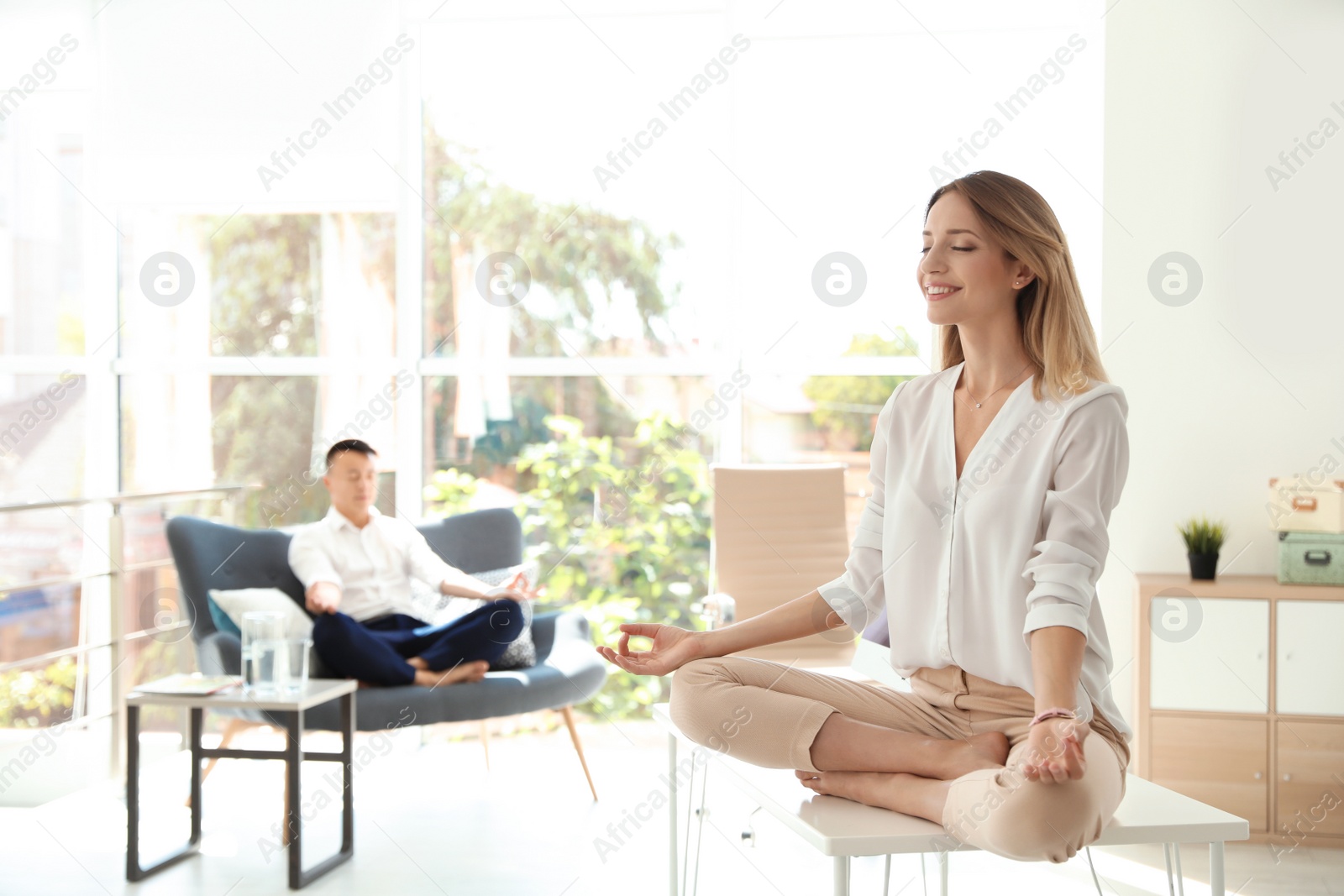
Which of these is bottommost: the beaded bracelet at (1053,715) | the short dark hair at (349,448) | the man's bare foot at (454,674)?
the man's bare foot at (454,674)

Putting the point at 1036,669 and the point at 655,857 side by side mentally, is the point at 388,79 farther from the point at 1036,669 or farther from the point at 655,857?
the point at 1036,669

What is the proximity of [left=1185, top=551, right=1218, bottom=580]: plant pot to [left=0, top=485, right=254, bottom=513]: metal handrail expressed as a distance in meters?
3.31

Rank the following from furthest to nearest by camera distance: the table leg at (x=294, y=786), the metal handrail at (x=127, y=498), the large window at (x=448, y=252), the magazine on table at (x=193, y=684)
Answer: the large window at (x=448, y=252)
the metal handrail at (x=127, y=498)
the magazine on table at (x=193, y=684)
the table leg at (x=294, y=786)

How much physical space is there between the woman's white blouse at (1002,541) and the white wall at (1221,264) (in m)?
2.03

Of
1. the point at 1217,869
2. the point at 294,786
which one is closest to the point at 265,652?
the point at 294,786

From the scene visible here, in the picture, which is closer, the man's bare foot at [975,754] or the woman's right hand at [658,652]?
the man's bare foot at [975,754]

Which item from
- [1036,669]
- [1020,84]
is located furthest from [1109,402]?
[1020,84]

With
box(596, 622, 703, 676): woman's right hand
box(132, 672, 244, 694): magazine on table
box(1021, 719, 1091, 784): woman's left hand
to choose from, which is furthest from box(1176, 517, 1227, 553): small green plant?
box(132, 672, 244, 694): magazine on table

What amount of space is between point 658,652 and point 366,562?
2007mm

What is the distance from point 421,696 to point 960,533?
6.36 feet

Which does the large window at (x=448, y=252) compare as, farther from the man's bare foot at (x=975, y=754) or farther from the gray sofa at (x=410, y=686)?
the man's bare foot at (x=975, y=754)

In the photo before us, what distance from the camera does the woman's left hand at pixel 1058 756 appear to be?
1.14 m

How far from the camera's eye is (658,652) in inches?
64.9

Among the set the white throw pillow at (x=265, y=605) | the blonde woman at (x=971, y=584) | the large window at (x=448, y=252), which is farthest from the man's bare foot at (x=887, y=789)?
the large window at (x=448, y=252)
